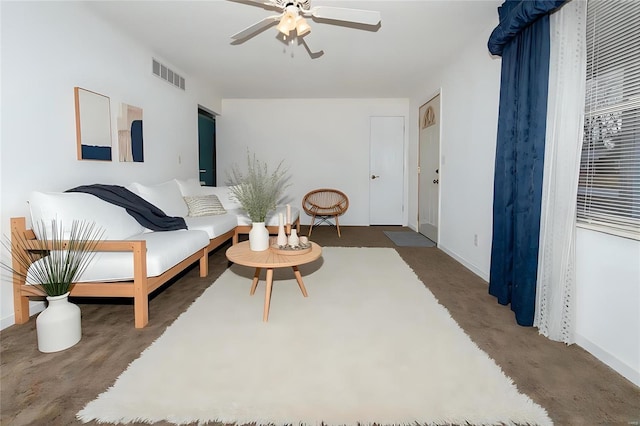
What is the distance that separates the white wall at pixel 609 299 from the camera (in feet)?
5.46

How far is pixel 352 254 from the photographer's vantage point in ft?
13.8

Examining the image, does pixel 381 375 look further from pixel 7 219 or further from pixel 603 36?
pixel 7 219

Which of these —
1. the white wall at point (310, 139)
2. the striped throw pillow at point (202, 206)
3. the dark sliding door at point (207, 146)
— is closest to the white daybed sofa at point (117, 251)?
the striped throw pillow at point (202, 206)

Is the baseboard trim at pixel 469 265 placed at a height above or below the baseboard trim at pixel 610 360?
above

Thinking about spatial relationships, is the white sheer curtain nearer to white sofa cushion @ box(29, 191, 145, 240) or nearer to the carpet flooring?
the carpet flooring

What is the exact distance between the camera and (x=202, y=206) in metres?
4.11

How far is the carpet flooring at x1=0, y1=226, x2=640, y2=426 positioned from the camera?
1437mm

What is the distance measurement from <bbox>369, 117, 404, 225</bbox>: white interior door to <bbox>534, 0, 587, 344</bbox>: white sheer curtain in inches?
173

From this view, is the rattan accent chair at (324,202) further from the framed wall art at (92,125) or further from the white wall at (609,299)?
the white wall at (609,299)

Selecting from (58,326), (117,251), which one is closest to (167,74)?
(117,251)

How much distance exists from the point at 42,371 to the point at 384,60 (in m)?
4.29

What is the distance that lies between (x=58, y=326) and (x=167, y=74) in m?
3.37

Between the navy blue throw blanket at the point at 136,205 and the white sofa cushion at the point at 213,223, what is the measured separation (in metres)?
0.18

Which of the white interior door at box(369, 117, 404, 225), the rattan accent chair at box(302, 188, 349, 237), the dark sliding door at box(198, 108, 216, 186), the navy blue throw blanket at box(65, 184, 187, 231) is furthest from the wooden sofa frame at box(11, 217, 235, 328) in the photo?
the white interior door at box(369, 117, 404, 225)
